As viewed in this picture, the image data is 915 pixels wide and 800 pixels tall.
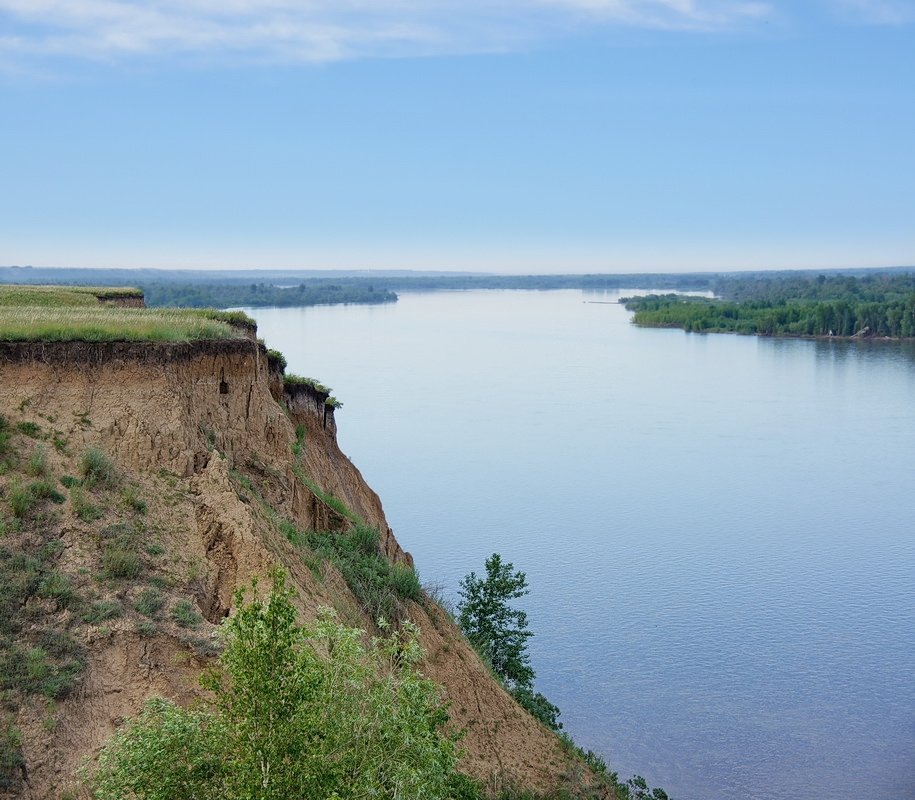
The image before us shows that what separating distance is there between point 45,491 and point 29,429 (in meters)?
1.22

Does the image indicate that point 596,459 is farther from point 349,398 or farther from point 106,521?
point 106,521

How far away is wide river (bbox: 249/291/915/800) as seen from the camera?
2453 centimetres

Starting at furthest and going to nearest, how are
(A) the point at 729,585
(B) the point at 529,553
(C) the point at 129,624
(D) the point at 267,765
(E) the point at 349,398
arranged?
(E) the point at 349,398 → (B) the point at 529,553 → (A) the point at 729,585 → (C) the point at 129,624 → (D) the point at 267,765

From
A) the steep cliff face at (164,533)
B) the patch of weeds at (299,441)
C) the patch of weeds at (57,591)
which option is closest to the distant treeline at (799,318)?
the patch of weeds at (299,441)

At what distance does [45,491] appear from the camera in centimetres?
1353

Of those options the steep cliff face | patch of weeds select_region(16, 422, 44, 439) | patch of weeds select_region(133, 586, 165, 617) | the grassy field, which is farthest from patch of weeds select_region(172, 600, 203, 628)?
the grassy field

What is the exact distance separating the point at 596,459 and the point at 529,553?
53.5 feet

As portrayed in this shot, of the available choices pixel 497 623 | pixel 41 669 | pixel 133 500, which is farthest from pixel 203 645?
pixel 497 623

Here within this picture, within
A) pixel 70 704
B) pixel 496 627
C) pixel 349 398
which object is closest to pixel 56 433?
pixel 70 704

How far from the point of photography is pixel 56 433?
14445mm

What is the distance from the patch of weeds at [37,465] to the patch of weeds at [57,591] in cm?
178

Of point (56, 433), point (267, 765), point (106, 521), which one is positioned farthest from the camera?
point (56, 433)

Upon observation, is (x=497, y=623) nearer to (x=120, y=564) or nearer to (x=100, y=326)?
(x=100, y=326)

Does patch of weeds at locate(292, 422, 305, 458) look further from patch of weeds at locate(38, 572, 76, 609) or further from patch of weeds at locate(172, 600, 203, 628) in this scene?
patch of weeds at locate(38, 572, 76, 609)
